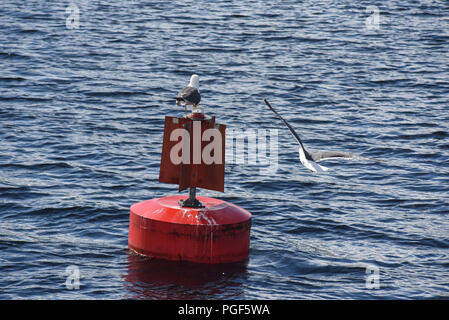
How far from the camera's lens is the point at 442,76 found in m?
25.9

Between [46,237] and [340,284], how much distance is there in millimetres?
4842

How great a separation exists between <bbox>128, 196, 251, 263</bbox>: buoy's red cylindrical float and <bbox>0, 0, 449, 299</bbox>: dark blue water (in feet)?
0.79

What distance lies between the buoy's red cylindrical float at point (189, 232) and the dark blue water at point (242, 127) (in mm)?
240

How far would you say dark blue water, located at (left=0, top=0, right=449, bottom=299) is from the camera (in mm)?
10930

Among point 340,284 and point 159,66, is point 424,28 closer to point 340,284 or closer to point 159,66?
point 159,66

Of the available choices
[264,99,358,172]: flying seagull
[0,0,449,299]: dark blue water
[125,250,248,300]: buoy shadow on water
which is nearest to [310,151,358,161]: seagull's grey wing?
[264,99,358,172]: flying seagull

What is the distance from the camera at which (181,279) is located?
10.3m

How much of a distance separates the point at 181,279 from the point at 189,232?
657 millimetres

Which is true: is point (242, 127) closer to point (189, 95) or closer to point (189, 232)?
point (189, 95)

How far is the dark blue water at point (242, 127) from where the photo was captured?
10930mm

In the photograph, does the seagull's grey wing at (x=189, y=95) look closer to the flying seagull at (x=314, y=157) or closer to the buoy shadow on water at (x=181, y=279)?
the flying seagull at (x=314, y=157)
